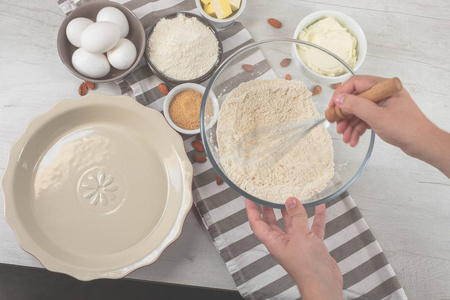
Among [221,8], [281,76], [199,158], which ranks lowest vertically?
[199,158]

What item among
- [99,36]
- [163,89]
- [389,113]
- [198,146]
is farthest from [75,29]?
[389,113]

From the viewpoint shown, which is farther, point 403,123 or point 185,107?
point 185,107

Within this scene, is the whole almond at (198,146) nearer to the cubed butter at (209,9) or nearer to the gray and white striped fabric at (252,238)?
the gray and white striped fabric at (252,238)

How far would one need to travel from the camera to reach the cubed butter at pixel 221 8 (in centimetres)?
81

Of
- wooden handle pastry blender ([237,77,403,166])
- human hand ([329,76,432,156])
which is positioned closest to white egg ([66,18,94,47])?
wooden handle pastry blender ([237,77,403,166])

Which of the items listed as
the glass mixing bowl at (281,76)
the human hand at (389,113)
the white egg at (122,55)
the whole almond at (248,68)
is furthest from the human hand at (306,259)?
the white egg at (122,55)

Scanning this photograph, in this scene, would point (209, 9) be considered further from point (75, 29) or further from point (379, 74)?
point (379, 74)

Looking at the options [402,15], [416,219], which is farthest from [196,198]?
[402,15]

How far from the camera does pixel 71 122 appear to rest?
0.78 meters

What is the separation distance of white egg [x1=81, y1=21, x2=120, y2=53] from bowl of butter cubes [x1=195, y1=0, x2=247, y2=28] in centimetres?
19

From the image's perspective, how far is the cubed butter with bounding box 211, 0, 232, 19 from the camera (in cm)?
81

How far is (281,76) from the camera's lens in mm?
829

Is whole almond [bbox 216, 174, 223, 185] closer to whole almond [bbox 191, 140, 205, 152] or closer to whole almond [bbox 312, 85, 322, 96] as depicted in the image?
whole almond [bbox 191, 140, 205, 152]

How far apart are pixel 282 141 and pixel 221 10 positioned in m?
0.30
